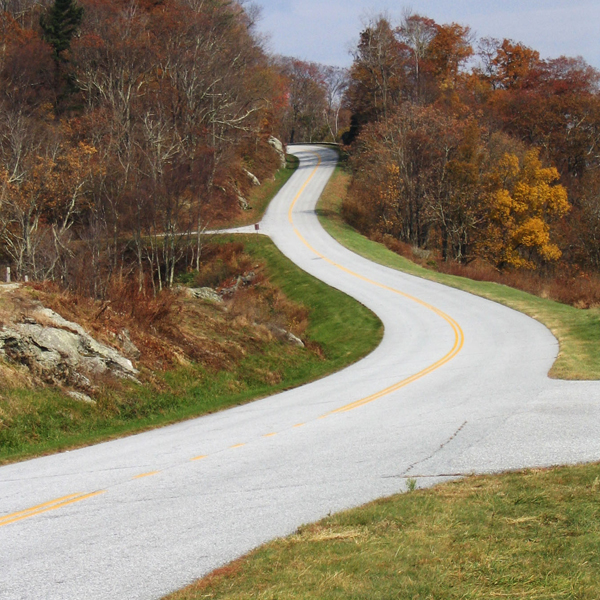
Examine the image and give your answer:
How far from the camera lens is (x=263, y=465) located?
1020 cm

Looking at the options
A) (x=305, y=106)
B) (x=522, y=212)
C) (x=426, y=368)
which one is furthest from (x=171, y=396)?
(x=305, y=106)

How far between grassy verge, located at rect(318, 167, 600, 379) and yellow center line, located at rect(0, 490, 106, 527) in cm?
1233

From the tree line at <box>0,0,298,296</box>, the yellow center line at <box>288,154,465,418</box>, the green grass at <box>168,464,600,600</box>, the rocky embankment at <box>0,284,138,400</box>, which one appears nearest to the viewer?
the green grass at <box>168,464,600,600</box>

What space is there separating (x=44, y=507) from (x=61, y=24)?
62111 mm

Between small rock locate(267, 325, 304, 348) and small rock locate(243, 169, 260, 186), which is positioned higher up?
small rock locate(243, 169, 260, 186)

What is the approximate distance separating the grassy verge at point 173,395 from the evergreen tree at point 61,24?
43831 mm

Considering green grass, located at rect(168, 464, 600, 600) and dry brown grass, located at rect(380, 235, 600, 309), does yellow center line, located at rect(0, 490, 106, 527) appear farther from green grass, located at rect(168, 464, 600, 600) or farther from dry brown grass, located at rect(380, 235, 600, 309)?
dry brown grass, located at rect(380, 235, 600, 309)

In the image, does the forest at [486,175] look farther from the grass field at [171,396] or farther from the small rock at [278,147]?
the grass field at [171,396]

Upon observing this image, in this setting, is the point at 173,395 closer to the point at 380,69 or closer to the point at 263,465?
the point at 263,465

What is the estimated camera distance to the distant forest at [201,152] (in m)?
43.4

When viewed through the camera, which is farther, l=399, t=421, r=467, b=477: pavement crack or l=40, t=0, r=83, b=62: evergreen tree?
l=40, t=0, r=83, b=62: evergreen tree

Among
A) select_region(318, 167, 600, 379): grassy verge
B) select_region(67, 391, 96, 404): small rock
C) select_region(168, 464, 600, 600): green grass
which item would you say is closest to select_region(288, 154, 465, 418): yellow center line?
select_region(318, 167, 600, 379): grassy verge

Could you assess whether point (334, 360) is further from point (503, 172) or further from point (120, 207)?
point (503, 172)

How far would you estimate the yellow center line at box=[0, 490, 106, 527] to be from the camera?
7.91 meters
